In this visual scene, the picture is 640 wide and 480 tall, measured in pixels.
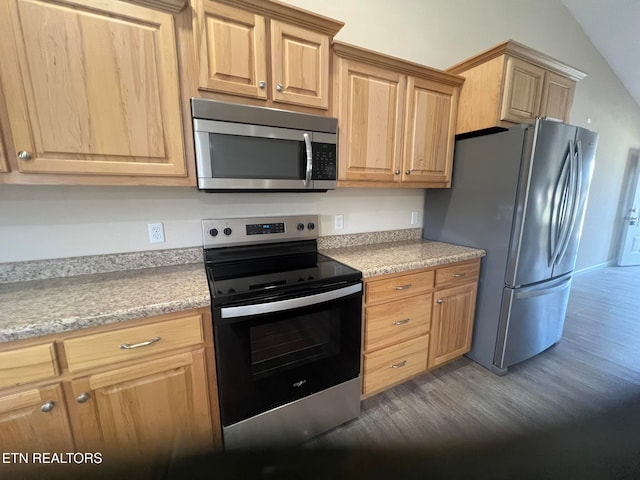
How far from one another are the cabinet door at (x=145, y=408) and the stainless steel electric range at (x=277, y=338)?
10cm

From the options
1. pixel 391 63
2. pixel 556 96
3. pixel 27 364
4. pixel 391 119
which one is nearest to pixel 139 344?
pixel 27 364

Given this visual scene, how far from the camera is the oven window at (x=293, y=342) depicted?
1.21 meters

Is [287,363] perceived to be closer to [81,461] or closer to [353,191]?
[81,461]

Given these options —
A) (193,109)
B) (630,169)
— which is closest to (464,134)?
(193,109)

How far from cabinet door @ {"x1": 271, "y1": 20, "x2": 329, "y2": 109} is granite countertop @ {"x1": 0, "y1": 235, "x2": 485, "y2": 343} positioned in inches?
38.5

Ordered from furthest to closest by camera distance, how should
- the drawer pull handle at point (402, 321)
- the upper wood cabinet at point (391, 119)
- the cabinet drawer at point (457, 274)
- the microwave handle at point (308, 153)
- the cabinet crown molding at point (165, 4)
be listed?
the cabinet drawer at point (457, 274) < the drawer pull handle at point (402, 321) < the upper wood cabinet at point (391, 119) < the microwave handle at point (308, 153) < the cabinet crown molding at point (165, 4)

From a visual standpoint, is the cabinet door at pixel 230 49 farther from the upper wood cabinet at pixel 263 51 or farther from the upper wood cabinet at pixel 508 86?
the upper wood cabinet at pixel 508 86

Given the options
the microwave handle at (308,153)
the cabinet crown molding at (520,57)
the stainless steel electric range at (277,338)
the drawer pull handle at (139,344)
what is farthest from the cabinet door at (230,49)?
the cabinet crown molding at (520,57)

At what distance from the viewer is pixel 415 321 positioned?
1721 mm

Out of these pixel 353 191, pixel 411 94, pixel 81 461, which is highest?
pixel 411 94

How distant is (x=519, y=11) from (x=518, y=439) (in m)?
3.77

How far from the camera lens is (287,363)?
1.28 m

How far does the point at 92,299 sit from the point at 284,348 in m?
0.82

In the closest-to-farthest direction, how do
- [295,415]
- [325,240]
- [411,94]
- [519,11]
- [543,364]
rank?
[295,415] → [411,94] → [325,240] → [543,364] → [519,11]
